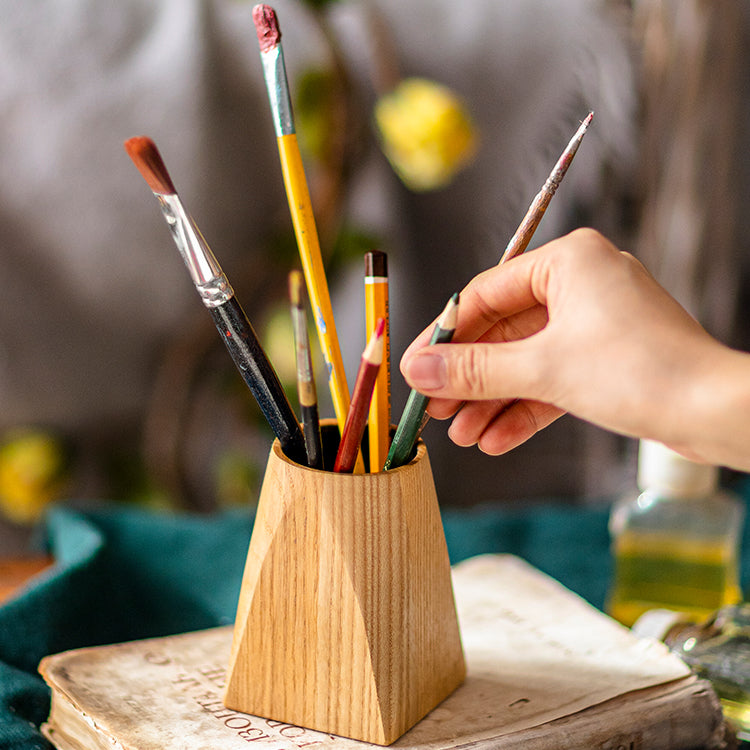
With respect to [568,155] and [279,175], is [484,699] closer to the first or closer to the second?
[568,155]

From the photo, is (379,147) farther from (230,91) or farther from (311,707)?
(311,707)

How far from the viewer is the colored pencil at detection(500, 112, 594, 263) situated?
0.83 feet

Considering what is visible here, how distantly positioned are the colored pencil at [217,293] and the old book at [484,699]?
9 cm

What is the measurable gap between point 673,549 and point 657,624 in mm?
85

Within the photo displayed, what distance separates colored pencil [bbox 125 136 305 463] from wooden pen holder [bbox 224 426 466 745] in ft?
0.05

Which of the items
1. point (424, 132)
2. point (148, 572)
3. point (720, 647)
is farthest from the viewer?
point (424, 132)

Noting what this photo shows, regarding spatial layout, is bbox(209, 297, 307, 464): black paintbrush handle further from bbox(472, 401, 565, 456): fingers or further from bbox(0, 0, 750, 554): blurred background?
bbox(0, 0, 750, 554): blurred background

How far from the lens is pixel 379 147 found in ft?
2.06

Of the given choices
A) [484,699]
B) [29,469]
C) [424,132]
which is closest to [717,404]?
[484,699]

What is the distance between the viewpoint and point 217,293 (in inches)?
9.7

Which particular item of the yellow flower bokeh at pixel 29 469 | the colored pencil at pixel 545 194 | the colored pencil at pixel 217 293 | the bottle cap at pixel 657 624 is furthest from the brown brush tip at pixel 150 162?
the yellow flower bokeh at pixel 29 469

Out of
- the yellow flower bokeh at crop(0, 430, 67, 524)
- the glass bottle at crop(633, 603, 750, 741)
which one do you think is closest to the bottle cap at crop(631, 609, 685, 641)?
the glass bottle at crop(633, 603, 750, 741)

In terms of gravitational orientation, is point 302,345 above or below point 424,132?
below

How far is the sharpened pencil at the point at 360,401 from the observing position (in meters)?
0.23
